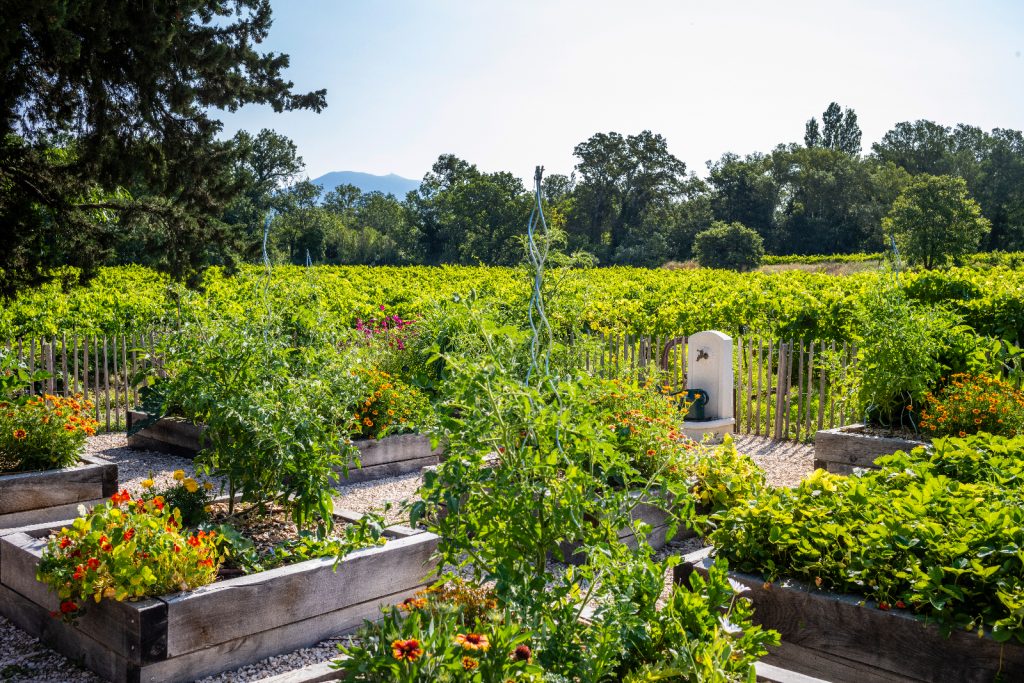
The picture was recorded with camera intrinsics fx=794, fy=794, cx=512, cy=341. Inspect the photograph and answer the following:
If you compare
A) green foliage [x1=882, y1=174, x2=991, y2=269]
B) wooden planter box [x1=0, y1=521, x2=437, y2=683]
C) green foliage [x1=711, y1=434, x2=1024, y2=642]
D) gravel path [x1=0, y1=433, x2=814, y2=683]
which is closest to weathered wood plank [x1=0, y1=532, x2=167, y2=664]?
wooden planter box [x1=0, y1=521, x2=437, y2=683]

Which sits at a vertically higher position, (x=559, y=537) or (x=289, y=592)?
(x=559, y=537)

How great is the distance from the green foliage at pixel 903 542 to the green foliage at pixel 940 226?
4607 centimetres

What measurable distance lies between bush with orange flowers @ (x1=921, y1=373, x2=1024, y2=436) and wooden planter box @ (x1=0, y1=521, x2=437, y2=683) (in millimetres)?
4559

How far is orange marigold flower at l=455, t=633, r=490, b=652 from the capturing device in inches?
93.7

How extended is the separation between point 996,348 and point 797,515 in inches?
200

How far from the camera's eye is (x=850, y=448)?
7238 mm

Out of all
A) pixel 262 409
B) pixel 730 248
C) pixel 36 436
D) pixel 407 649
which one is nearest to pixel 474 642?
pixel 407 649

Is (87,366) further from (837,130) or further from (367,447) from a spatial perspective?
(837,130)

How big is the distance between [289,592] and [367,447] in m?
3.79

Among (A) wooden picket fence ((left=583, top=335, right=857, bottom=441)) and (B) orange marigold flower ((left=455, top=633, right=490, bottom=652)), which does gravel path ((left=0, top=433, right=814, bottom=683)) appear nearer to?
(A) wooden picket fence ((left=583, top=335, right=857, bottom=441))

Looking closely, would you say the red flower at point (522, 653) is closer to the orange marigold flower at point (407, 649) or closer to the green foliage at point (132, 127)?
the orange marigold flower at point (407, 649)

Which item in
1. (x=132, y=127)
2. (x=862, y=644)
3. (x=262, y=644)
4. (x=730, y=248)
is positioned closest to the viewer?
(x=862, y=644)

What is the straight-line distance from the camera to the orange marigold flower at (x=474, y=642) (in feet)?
7.80

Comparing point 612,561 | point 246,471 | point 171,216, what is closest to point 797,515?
point 612,561
